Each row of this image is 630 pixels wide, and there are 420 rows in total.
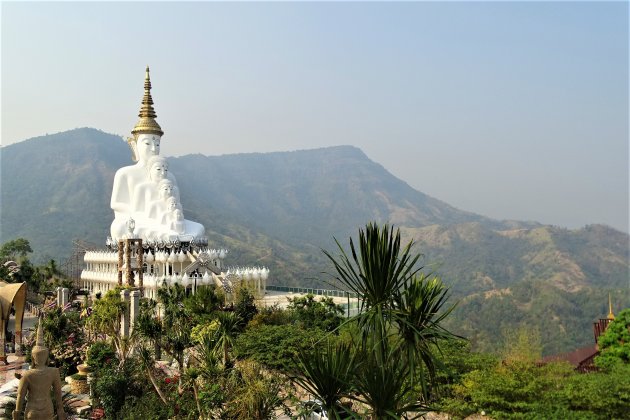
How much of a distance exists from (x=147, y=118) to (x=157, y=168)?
4336mm

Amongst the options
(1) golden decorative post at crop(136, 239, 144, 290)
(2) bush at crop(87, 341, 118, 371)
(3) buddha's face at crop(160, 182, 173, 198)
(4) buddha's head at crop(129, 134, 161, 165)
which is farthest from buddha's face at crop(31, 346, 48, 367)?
(4) buddha's head at crop(129, 134, 161, 165)

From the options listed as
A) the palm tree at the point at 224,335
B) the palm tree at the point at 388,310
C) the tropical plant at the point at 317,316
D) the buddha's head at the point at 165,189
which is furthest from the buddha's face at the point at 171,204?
the palm tree at the point at 388,310

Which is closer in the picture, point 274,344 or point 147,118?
point 274,344

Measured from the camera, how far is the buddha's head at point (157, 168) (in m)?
42.4

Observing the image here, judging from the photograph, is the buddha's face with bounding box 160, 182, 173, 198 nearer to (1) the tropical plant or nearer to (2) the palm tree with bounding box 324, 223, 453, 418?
(1) the tropical plant

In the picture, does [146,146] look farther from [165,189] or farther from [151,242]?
[151,242]

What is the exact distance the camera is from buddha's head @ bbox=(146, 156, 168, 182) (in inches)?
1670

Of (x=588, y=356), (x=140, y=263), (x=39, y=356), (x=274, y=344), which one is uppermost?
(x=140, y=263)

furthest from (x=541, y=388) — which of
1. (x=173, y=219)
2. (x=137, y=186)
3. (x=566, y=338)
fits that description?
(x=566, y=338)

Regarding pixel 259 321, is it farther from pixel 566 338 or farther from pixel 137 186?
pixel 566 338

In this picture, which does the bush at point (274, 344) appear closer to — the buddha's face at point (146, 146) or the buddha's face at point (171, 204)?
the buddha's face at point (171, 204)

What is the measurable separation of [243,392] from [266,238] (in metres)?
139

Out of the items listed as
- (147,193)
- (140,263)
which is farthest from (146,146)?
(140,263)

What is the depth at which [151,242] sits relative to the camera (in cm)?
3803
